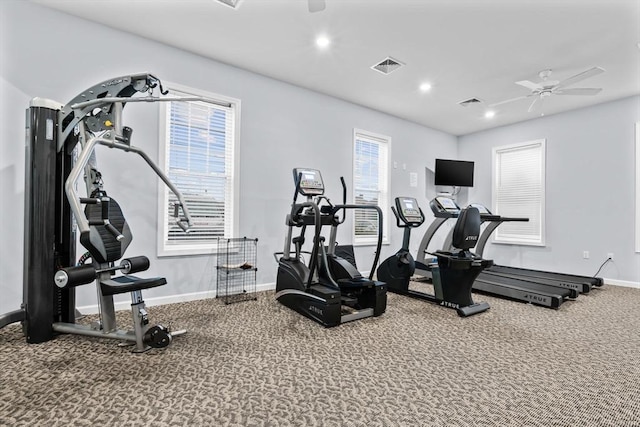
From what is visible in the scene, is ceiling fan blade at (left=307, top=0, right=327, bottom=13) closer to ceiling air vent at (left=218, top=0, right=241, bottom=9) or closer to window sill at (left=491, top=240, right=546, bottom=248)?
ceiling air vent at (left=218, top=0, right=241, bottom=9)

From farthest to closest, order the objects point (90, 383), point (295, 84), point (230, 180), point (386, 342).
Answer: point (295, 84)
point (230, 180)
point (386, 342)
point (90, 383)

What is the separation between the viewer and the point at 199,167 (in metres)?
4.00

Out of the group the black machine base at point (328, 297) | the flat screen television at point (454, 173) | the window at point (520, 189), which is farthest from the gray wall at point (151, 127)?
the window at point (520, 189)

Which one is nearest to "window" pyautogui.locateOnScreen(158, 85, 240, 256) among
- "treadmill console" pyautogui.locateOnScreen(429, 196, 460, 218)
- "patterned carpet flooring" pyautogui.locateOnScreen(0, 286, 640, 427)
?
"patterned carpet flooring" pyautogui.locateOnScreen(0, 286, 640, 427)

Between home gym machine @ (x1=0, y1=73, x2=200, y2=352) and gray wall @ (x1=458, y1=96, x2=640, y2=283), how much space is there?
6.46m

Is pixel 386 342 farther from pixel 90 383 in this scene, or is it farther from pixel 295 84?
pixel 295 84

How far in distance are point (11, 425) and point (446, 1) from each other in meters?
4.27

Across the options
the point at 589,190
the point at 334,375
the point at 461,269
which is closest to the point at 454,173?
the point at 589,190

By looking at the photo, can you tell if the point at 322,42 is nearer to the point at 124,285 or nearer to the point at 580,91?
the point at 124,285

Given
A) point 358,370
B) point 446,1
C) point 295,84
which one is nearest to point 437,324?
point 358,370

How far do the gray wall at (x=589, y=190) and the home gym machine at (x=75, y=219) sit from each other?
646 centimetres

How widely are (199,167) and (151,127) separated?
2.28 ft

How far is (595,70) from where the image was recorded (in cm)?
360

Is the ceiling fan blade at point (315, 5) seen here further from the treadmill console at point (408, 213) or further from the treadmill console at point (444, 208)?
the treadmill console at point (444, 208)
